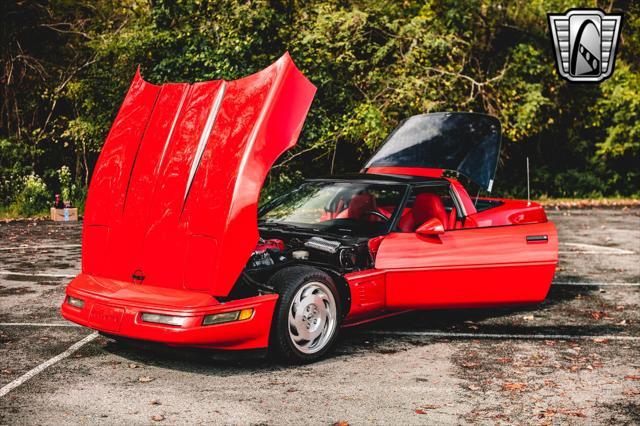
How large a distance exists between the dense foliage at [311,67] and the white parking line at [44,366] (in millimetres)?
11824

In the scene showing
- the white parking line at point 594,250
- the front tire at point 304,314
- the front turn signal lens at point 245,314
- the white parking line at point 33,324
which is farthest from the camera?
the white parking line at point 594,250

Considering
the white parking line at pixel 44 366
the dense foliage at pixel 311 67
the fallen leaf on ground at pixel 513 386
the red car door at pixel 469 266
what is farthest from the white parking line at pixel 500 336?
the dense foliage at pixel 311 67

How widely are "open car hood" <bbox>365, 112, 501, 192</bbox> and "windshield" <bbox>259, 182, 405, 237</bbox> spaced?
0.61m

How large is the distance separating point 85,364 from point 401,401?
7.64 feet

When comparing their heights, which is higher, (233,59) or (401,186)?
(233,59)

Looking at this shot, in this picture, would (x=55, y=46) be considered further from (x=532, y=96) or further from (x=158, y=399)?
(x=158, y=399)

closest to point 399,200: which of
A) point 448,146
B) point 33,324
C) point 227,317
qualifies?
point 448,146

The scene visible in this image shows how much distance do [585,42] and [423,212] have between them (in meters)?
16.4

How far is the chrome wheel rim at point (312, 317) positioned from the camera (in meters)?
5.92

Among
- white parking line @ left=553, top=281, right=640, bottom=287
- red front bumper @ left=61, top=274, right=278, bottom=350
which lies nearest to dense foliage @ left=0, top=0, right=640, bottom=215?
white parking line @ left=553, top=281, right=640, bottom=287

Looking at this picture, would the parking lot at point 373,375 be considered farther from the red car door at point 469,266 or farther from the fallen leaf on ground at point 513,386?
the red car door at point 469,266

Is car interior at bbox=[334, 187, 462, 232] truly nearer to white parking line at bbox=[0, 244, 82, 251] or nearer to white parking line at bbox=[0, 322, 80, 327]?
white parking line at bbox=[0, 322, 80, 327]

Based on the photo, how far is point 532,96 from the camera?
2203cm

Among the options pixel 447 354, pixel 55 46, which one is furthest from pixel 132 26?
pixel 447 354
